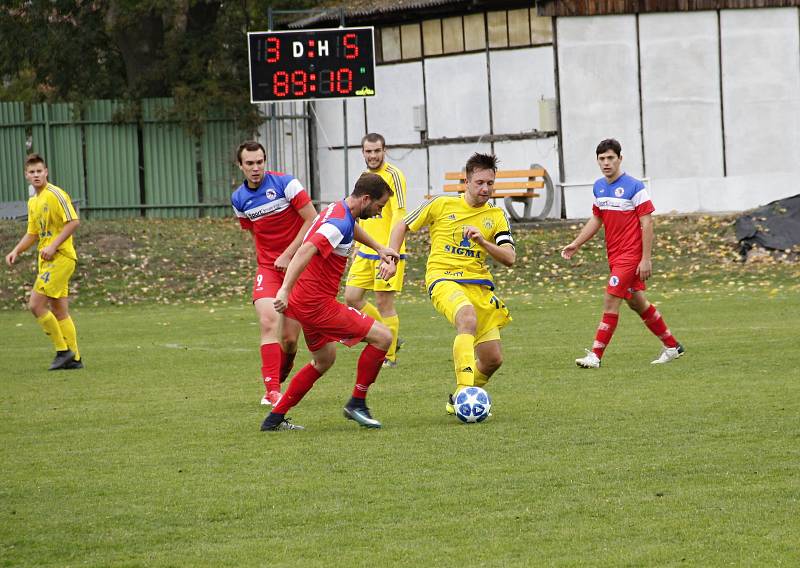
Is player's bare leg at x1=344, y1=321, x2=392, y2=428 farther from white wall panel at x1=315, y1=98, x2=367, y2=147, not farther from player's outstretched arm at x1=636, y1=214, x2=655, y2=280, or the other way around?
white wall panel at x1=315, y1=98, x2=367, y2=147

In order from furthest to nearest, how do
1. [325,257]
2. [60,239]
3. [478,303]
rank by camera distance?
[60,239], [478,303], [325,257]

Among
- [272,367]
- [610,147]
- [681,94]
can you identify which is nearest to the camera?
[272,367]

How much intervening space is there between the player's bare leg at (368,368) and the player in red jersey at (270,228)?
141 cm

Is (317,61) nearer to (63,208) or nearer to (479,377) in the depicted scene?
(63,208)

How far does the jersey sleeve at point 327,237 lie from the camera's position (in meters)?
9.10

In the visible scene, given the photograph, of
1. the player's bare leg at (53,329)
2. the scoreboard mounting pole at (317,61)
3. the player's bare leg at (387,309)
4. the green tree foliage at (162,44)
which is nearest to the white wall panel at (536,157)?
the green tree foliage at (162,44)

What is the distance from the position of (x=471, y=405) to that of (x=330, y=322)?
1.09m

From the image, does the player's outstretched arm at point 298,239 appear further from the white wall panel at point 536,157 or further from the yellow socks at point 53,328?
the white wall panel at point 536,157

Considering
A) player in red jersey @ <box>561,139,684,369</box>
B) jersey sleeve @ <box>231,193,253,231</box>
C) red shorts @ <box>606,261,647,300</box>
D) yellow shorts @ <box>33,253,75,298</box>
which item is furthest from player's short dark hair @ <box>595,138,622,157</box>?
yellow shorts @ <box>33,253,75,298</box>

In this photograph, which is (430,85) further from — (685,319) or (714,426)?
(714,426)

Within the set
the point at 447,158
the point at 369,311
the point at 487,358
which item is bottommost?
the point at 487,358

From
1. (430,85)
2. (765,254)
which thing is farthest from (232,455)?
(430,85)

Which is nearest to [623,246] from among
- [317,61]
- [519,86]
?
[317,61]

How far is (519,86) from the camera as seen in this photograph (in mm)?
32625
